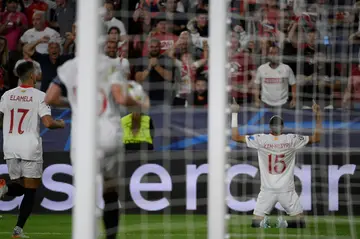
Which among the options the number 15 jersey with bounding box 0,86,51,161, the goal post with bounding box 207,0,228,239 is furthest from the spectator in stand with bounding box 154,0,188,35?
the goal post with bounding box 207,0,228,239

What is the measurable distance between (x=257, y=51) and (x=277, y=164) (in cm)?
146

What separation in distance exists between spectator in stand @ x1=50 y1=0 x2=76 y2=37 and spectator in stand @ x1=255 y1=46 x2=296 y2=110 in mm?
3301

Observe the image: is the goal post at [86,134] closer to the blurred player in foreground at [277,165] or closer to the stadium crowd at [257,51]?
the stadium crowd at [257,51]

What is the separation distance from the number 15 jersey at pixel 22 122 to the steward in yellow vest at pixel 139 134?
125cm

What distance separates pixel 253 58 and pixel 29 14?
A: 434 centimetres

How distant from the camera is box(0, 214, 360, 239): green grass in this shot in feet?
40.8

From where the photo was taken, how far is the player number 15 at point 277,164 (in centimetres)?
1245

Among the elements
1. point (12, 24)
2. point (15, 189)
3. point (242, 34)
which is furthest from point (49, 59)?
point (242, 34)

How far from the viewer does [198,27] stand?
1341 cm

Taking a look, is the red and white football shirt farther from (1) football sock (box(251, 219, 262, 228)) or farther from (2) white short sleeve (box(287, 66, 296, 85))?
(1) football sock (box(251, 219, 262, 228))

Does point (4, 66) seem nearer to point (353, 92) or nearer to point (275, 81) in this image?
point (275, 81)

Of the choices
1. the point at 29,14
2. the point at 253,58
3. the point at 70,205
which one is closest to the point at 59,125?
the point at 253,58

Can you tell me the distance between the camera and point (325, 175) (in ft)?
46.7

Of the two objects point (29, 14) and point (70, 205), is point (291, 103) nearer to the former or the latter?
point (70, 205)
